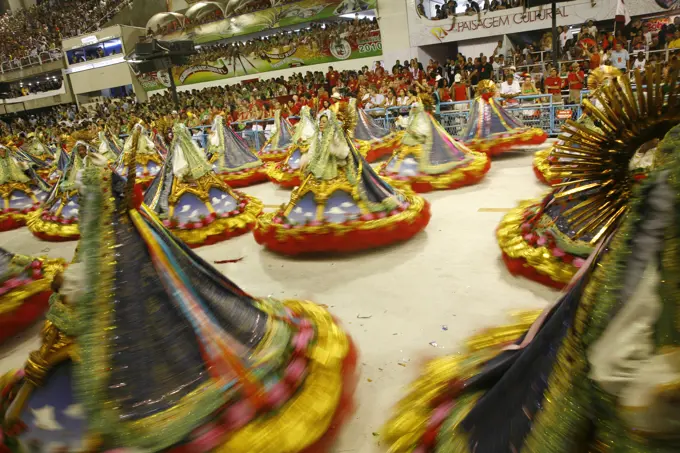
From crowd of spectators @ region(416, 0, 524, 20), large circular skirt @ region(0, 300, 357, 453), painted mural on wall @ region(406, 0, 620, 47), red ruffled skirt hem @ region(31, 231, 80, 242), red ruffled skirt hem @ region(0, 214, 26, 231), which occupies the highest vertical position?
crowd of spectators @ region(416, 0, 524, 20)

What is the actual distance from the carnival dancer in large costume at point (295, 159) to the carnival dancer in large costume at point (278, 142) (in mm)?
1220

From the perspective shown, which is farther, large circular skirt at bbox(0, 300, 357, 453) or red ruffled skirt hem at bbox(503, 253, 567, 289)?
red ruffled skirt hem at bbox(503, 253, 567, 289)

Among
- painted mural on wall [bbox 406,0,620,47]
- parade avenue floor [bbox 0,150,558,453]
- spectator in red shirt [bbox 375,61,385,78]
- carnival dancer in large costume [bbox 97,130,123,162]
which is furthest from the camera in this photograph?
spectator in red shirt [bbox 375,61,385,78]

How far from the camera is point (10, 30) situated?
23844mm

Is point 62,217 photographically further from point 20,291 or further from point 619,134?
point 619,134

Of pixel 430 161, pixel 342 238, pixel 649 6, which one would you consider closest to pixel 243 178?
pixel 430 161

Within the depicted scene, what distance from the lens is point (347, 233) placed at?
3.44 m

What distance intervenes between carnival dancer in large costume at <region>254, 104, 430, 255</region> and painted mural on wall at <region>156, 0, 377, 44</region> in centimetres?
956

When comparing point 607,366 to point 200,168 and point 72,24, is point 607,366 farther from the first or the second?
point 72,24

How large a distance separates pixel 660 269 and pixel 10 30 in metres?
30.7

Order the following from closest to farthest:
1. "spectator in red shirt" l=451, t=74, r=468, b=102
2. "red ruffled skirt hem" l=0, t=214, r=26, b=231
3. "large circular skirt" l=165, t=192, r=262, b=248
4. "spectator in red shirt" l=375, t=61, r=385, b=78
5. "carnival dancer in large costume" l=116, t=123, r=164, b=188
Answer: "large circular skirt" l=165, t=192, r=262, b=248, "red ruffled skirt hem" l=0, t=214, r=26, b=231, "carnival dancer in large costume" l=116, t=123, r=164, b=188, "spectator in red shirt" l=451, t=74, r=468, b=102, "spectator in red shirt" l=375, t=61, r=385, b=78

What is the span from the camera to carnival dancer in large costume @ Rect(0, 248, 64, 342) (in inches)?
113

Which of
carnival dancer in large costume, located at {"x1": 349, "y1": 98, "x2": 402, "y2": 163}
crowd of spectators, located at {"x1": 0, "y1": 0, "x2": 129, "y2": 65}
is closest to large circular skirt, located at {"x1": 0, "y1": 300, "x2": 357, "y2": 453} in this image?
carnival dancer in large costume, located at {"x1": 349, "y1": 98, "x2": 402, "y2": 163}

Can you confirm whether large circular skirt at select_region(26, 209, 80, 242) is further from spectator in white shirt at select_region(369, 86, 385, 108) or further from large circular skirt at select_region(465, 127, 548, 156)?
spectator in white shirt at select_region(369, 86, 385, 108)
